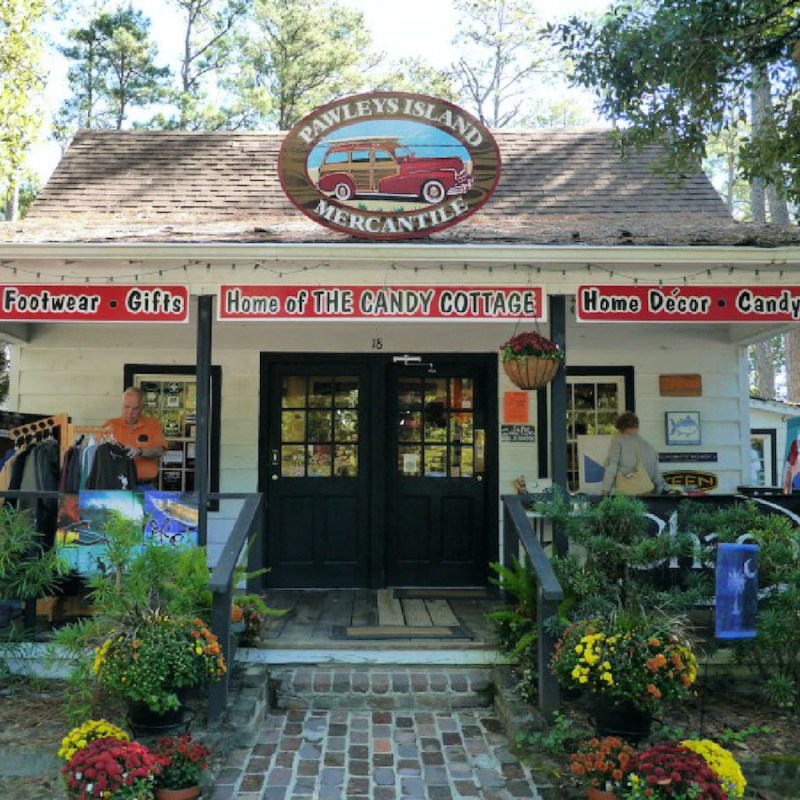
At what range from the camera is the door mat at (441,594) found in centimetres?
726

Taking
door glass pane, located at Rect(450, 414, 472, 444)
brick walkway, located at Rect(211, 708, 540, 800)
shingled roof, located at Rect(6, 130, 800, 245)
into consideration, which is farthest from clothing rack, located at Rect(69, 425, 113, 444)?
door glass pane, located at Rect(450, 414, 472, 444)

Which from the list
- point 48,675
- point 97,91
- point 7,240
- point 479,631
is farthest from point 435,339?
point 97,91

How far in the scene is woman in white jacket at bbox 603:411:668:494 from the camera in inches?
271

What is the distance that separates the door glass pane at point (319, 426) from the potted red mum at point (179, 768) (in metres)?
4.21

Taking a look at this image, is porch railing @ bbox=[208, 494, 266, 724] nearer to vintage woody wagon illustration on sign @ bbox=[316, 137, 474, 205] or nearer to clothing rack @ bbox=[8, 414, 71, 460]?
clothing rack @ bbox=[8, 414, 71, 460]


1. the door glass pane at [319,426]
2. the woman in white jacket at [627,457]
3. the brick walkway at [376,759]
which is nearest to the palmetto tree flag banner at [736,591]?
the brick walkway at [376,759]

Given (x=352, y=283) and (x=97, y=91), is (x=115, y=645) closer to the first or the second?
(x=352, y=283)

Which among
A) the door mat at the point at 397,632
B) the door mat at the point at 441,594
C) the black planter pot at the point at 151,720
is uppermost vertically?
the door mat at the point at 441,594

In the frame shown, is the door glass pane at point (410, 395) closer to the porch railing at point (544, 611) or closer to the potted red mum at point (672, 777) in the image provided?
the porch railing at point (544, 611)

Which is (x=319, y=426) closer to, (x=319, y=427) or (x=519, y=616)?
(x=319, y=427)

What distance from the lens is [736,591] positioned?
15.4ft

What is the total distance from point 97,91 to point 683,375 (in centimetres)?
2082

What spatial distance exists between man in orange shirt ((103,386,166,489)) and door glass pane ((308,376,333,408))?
157 centimetres

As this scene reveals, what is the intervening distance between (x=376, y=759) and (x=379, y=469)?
362 centimetres
